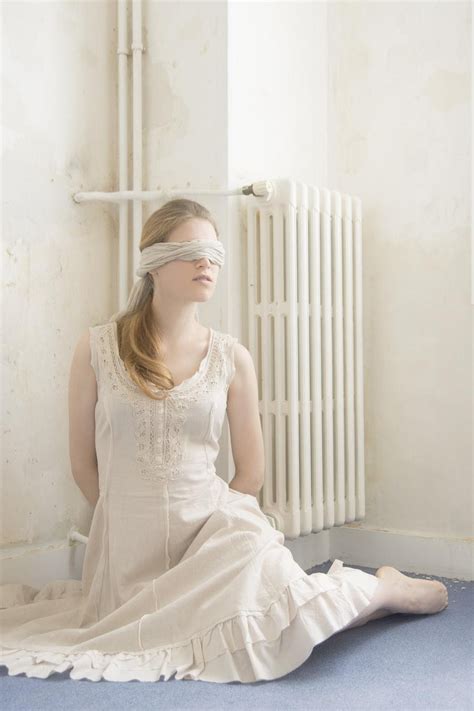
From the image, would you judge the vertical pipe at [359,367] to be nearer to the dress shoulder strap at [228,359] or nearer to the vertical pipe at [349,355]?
the vertical pipe at [349,355]

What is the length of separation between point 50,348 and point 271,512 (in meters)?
0.76

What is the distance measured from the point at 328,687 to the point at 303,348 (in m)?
1.03

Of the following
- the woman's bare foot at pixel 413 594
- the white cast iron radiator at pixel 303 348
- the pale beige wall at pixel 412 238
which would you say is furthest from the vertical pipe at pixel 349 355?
the woman's bare foot at pixel 413 594

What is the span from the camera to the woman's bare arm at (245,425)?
6.72 feet

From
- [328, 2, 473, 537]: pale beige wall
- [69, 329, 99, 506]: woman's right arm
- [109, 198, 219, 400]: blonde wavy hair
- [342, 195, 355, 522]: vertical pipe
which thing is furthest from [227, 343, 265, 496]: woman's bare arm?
[328, 2, 473, 537]: pale beige wall

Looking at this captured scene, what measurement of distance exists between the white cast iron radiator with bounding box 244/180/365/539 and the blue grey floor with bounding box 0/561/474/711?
1.96 ft

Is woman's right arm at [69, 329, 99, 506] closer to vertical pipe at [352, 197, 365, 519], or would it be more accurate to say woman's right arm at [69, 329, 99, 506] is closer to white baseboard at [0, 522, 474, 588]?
white baseboard at [0, 522, 474, 588]

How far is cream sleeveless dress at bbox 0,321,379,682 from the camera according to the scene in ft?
5.37

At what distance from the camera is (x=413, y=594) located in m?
2.01

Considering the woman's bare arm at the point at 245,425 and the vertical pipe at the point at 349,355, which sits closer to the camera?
the woman's bare arm at the point at 245,425

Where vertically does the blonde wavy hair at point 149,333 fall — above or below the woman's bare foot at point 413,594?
above

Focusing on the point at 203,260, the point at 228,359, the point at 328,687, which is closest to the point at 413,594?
the point at 328,687

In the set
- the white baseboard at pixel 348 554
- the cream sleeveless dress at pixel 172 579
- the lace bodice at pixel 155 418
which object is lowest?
the white baseboard at pixel 348 554

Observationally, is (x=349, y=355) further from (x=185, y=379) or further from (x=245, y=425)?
(x=185, y=379)
